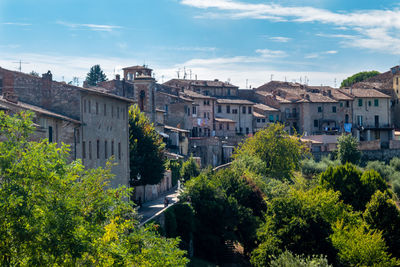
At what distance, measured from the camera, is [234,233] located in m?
46.2

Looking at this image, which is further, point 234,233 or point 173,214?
point 234,233

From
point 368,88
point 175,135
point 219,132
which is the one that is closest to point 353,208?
point 175,135

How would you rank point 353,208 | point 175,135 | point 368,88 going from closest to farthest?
point 353,208 → point 175,135 → point 368,88

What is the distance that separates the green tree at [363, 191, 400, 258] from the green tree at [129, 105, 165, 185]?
49.2ft

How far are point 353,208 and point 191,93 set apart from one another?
40388 mm

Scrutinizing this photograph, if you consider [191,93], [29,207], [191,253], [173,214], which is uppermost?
[191,93]

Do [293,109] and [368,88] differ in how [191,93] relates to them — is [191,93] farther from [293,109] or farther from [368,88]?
[368,88]

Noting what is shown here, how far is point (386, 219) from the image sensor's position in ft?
138

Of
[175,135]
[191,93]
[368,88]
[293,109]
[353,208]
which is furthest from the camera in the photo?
[368,88]

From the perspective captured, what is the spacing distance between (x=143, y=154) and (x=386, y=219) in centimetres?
1705

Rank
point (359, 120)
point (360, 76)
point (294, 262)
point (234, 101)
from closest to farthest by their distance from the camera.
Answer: point (294, 262)
point (234, 101)
point (359, 120)
point (360, 76)

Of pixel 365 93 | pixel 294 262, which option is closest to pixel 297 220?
pixel 294 262

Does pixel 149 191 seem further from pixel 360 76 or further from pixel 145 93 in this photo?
pixel 360 76

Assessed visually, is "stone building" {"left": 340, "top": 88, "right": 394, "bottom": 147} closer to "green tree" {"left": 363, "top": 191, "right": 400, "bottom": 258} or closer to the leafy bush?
"green tree" {"left": 363, "top": 191, "right": 400, "bottom": 258}
